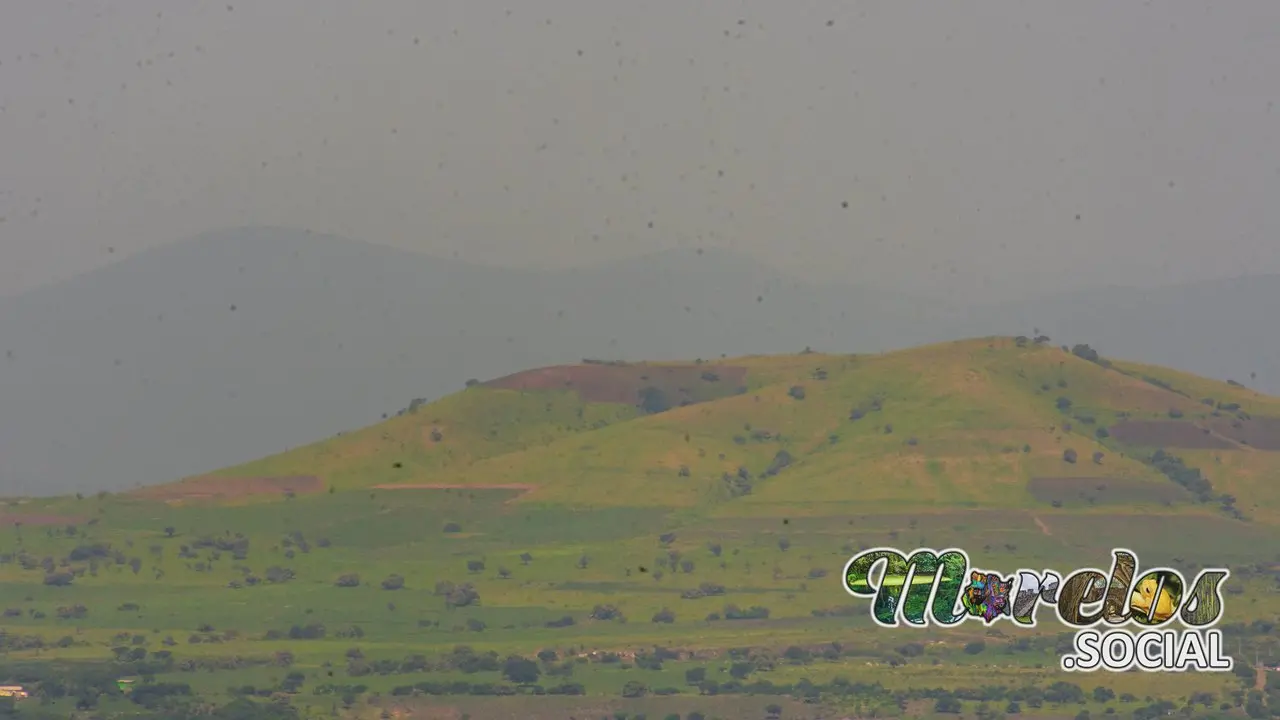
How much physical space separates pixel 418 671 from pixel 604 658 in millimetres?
15518

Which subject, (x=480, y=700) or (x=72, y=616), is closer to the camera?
(x=480, y=700)

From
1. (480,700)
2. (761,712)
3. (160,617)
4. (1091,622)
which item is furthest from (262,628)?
(1091,622)

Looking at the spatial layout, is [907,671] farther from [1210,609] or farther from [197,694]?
[197,694]

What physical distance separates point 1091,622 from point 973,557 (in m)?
94.7

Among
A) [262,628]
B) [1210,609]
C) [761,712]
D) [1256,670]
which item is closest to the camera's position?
[1210,609]

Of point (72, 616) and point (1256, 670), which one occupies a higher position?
point (72, 616)

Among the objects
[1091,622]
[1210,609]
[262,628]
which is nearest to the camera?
[1091,622]

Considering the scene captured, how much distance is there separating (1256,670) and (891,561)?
6585cm

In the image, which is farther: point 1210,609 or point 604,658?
point 604,658

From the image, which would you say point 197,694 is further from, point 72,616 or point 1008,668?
point 1008,668

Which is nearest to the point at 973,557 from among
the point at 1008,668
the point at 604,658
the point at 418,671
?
the point at 1008,668

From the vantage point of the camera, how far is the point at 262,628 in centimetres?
18762

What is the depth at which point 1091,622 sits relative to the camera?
101 meters

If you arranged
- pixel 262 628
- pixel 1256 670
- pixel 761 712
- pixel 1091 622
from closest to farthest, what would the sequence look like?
pixel 1091 622 → pixel 761 712 → pixel 1256 670 → pixel 262 628
